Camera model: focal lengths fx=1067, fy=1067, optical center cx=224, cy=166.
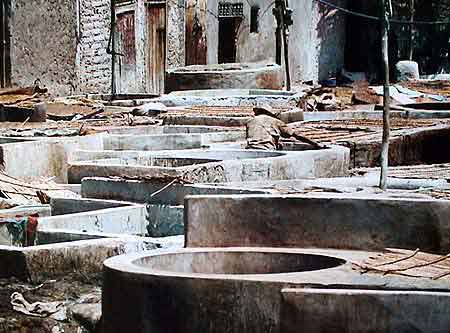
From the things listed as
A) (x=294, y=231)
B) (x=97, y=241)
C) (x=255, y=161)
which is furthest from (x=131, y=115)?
(x=294, y=231)

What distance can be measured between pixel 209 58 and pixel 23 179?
54.5 feet

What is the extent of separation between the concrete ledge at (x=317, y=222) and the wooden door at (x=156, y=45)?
19.0 metres

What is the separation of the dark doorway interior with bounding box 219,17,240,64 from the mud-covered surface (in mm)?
20643

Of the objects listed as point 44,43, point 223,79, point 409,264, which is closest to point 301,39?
point 44,43

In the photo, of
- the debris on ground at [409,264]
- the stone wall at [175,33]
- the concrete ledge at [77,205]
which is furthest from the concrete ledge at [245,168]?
the stone wall at [175,33]

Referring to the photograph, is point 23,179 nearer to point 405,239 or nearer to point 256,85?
point 405,239

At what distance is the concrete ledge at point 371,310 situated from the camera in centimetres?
536

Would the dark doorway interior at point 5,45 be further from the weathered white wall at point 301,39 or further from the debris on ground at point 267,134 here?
the debris on ground at point 267,134

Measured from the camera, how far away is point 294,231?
705 centimetres

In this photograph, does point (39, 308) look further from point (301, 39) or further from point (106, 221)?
point (301, 39)

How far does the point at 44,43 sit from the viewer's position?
2358 centimetres

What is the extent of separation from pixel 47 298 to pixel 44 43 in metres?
16.4

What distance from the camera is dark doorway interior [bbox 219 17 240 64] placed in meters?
28.2

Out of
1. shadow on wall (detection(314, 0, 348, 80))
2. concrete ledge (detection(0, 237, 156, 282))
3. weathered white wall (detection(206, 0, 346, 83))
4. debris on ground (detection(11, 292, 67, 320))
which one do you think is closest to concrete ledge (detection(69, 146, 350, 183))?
concrete ledge (detection(0, 237, 156, 282))
